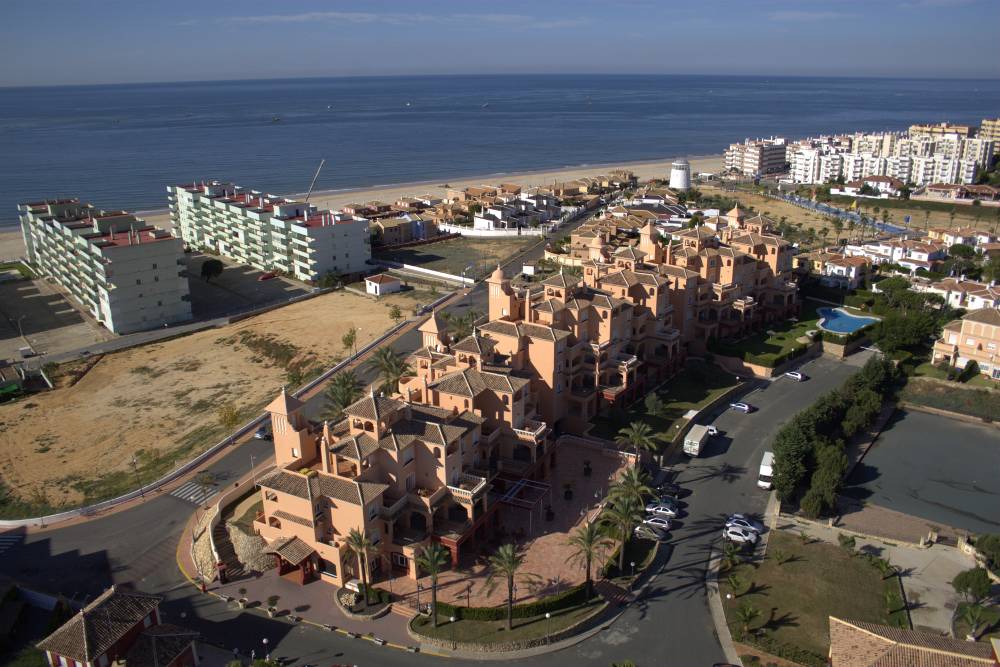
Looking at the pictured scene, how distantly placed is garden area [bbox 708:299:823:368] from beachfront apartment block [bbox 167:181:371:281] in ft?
155

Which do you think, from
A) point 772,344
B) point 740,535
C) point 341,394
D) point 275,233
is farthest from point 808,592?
point 275,233

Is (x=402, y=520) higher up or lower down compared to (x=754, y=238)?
lower down

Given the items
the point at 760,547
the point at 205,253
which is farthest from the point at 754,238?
the point at 205,253

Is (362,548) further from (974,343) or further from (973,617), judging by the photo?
(974,343)

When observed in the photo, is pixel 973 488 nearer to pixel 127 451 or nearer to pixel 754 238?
pixel 754 238

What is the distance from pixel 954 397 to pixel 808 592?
101ft

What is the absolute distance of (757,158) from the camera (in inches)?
6949

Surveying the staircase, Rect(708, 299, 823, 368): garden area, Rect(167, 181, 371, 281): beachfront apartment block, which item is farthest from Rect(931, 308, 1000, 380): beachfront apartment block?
Rect(167, 181, 371, 281): beachfront apartment block

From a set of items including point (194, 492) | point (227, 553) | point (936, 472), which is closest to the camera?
point (227, 553)

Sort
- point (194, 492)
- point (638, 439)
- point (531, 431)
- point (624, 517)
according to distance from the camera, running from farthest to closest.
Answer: point (638, 439) < point (194, 492) < point (531, 431) < point (624, 517)

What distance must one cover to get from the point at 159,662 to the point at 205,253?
278 feet

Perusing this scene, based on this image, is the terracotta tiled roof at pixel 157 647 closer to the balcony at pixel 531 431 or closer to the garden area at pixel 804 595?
the balcony at pixel 531 431

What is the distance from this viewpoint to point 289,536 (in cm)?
3759

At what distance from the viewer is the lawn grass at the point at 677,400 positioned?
52.2m
